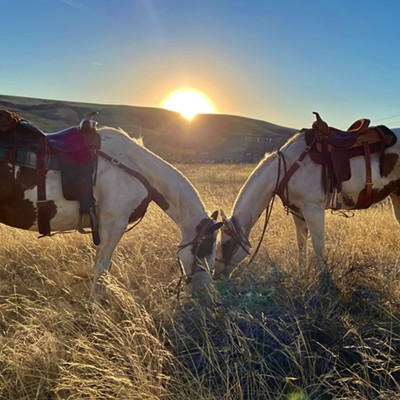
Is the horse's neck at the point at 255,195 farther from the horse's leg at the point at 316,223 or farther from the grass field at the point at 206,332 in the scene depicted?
the grass field at the point at 206,332

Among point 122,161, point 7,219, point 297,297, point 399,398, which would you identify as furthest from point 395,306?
point 7,219

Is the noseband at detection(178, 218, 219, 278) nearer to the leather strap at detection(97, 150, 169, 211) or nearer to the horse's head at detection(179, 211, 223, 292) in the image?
the horse's head at detection(179, 211, 223, 292)

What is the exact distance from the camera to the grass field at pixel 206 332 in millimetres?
1921

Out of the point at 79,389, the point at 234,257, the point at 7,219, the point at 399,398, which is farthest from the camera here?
the point at 234,257

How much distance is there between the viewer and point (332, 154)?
401 cm

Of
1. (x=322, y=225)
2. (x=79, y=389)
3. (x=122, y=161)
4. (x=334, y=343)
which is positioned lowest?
(x=79, y=389)

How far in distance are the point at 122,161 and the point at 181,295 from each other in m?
1.52

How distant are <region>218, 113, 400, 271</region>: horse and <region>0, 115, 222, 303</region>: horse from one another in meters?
0.54

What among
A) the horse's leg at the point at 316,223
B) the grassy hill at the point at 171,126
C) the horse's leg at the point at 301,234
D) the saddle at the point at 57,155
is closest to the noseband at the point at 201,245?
the saddle at the point at 57,155

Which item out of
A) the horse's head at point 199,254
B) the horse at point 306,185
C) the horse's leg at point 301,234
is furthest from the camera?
the horse's leg at point 301,234

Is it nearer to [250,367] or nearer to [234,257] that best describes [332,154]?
[234,257]

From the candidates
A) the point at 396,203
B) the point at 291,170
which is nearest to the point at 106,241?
the point at 291,170

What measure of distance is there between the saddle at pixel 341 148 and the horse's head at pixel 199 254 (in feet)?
5.58

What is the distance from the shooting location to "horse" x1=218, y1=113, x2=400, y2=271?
3.93 metres
